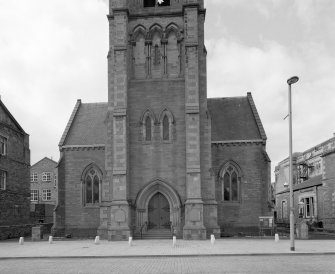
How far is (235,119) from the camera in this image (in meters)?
42.8

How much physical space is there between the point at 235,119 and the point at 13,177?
19.8 metres

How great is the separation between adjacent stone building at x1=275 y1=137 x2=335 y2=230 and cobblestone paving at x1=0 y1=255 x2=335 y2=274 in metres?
21.4

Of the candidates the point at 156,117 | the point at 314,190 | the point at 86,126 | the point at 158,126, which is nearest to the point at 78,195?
the point at 86,126

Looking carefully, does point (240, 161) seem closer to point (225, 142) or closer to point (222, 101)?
point (225, 142)

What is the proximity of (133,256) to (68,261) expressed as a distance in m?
3.05

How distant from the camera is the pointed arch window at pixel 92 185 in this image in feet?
137

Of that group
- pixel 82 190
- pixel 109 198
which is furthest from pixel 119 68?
pixel 82 190

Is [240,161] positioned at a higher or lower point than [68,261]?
higher

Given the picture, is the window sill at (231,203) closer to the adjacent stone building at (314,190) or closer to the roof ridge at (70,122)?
the adjacent stone building at (314,190)

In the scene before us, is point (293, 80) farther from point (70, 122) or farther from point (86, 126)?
point (70, 122)

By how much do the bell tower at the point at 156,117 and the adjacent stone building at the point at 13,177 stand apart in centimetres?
889

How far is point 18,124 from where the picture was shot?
43.0 metres

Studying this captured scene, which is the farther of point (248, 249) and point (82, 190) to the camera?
Result: point (82, 190)

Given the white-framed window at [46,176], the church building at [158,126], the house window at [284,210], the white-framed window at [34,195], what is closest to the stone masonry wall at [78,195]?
the church building at [158,126]
